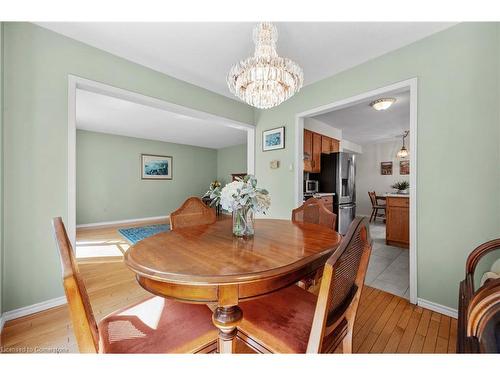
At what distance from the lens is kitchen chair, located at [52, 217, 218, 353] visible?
0.62 metres

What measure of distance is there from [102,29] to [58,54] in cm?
45

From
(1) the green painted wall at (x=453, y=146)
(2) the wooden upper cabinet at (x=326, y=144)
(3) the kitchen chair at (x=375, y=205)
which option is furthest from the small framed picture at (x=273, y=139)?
(3) the kitchen chair at (x=375, y=205)

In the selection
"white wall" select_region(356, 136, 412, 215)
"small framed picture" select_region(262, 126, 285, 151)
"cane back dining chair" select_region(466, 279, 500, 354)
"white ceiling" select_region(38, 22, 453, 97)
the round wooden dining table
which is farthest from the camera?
"white wall" select_region(356, 136, 412, 215)

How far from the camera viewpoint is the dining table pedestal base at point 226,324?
0.83m

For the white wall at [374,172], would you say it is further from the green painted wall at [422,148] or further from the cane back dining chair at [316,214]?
the cane back dining chair at [316,214]

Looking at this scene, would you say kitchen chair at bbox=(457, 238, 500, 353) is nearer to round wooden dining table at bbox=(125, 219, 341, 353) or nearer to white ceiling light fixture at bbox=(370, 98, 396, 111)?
round wooden dining table at bbox=(125, 219, 341, 353)

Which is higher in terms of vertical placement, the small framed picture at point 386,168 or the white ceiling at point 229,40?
the white ceiling at point 229,40

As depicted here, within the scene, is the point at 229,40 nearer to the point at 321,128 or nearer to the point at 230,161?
the point at 321,128

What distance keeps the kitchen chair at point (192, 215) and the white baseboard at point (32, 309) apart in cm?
128

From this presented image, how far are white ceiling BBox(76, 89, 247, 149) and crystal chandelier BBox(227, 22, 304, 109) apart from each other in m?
1.61

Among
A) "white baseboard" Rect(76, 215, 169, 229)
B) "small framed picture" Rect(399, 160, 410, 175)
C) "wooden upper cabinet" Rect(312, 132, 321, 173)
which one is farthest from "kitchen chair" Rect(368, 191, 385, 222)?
"white baseboard" Rect(76, 215, 169, 229)

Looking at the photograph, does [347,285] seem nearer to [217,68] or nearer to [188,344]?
[188,344]
